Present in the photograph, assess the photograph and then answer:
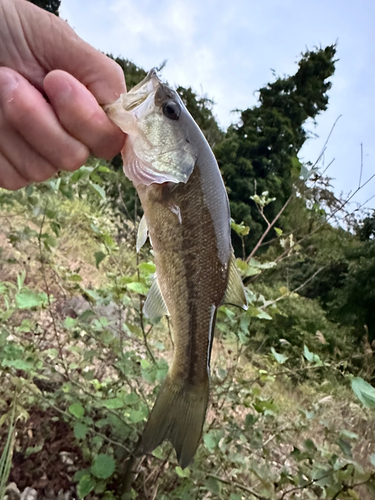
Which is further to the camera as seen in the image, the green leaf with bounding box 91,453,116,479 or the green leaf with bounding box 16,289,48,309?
the green leaf with bounding box 91,453,116,479

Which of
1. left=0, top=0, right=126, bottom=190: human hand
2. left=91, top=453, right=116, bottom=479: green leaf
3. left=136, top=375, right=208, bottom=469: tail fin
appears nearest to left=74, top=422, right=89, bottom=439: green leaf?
left=91, top=453, right=116, bottom=479: green leaf

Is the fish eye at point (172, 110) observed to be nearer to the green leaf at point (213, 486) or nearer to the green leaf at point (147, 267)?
the green leaf at point (147, 267)

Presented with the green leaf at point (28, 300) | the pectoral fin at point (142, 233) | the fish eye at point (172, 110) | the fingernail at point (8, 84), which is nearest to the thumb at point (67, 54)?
the fingernail at point (8, 84)

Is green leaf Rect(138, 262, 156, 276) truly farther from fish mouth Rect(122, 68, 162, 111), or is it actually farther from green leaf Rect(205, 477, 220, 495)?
green leaf Rect(205, 477, 220, 495)

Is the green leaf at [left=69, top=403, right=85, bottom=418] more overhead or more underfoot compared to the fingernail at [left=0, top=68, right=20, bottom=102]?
more underfoot

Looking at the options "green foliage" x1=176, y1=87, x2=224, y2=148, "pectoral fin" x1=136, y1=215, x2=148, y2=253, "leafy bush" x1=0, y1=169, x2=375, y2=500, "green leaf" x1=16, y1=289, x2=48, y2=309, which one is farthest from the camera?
"green foliage" x1=176, y1=87, x2=224, y2=148

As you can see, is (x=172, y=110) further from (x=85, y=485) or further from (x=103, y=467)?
(x=85, y=485)
